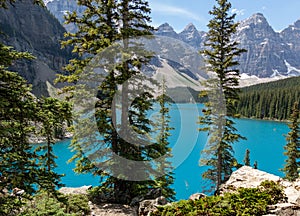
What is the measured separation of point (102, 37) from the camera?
10688 mm

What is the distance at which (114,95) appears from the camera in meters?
11.0

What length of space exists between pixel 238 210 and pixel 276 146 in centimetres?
5573

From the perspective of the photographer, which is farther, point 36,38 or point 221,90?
point 36,38

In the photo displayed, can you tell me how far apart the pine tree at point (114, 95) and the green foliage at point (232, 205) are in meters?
4.49

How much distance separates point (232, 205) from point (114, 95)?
6782mm

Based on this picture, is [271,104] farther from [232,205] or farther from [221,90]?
[232,205]

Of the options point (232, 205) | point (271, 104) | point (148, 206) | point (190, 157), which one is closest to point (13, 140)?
point (148, 206)

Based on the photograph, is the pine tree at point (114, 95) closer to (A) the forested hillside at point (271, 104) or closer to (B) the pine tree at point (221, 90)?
(B) the pine tree at point (221, 90)

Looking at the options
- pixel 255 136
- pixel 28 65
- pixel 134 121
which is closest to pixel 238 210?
pixel 134 121

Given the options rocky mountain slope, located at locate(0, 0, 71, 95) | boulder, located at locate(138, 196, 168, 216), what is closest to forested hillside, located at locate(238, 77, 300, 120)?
boulder, located at locate(138, 196, 168, 216)

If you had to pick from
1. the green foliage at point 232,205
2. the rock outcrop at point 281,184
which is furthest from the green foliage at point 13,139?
the rock outcrop at point 281,184

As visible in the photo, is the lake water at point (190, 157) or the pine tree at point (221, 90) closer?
the pine tree at point (221, 90)

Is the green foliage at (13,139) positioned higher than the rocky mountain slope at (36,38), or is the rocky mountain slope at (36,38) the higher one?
the rocky mountain slope at (36,38)

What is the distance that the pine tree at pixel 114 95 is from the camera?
1088cm
